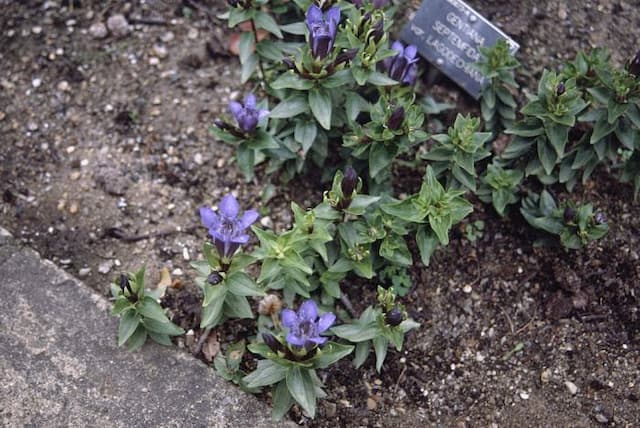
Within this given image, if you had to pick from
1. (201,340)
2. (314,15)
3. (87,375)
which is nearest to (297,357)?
(201,340)

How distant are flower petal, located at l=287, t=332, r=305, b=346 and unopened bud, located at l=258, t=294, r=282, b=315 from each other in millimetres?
694

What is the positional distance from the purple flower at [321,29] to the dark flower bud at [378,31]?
200 millimetres

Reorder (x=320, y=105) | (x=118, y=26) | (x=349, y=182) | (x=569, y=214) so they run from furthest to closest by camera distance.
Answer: (x=118, y=26), (x=569, y=214), (x=320, y=105), (x=349, y=182)

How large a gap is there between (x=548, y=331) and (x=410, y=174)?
1035 millimetres

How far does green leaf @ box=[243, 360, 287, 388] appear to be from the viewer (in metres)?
2.96

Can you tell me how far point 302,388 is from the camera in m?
2.92

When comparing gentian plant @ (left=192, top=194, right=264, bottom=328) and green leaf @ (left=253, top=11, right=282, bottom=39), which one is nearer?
gentian plant @ (left=192, top=194, right=264, bottom=328)

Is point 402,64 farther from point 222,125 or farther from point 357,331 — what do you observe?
point 357,331

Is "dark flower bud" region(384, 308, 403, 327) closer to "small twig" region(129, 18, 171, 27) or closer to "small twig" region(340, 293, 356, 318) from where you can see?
"small twig" region(340, 293, 356, 318)

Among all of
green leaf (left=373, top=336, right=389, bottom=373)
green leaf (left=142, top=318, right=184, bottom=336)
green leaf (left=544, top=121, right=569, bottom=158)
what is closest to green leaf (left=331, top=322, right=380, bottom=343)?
green leaf (left=373, top=336, right=389, bottom=373)

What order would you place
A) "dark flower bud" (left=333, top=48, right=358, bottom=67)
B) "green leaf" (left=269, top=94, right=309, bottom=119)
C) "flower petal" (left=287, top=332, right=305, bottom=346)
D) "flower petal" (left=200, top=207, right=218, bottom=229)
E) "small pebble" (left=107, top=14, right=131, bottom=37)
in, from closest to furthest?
"flower petal" (left=287, top=332, right=305, bottom=346) < "flower petal" (left=200, top=207, right=218, bottom=229) < "dark flower bud" (left=333, top=48, right=358, bottom=67) < "green leaf" (left=269, top=94, right=309, bottom=119) < "small pebble" (left=107, top=14, right=131, bottom=37)

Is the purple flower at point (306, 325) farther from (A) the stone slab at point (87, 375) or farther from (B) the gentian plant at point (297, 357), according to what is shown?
(A) the stone slab at point (87, 375)

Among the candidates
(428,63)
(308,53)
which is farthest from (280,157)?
(428,63)

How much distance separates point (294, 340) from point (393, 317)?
496 mm
